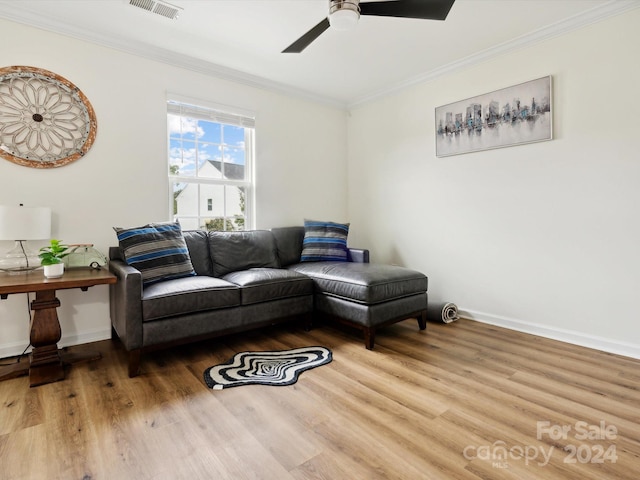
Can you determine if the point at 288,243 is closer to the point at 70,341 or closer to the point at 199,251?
the point at 199,251

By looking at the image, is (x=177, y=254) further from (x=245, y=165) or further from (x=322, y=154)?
(x=322, y=154)

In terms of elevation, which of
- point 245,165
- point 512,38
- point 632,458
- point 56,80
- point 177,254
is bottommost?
point 632,458

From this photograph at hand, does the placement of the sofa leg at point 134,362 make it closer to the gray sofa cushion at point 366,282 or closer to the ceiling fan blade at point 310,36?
the gray sofa cushion at point 366,282

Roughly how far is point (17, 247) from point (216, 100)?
85.5 inches

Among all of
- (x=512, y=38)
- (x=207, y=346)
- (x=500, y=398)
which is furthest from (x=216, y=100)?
(x=500, y=398)

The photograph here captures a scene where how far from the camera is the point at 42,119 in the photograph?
2645mm

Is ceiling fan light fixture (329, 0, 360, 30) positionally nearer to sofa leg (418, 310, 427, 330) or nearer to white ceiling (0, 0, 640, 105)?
white ceiling (0, 0, 640, 105)

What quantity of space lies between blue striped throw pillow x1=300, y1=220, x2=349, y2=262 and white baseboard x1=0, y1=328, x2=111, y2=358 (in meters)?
1.97

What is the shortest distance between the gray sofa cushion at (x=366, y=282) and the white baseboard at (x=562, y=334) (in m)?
0.82

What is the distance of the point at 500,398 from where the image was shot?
1896 millimetres

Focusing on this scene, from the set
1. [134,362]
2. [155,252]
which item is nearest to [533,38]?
[155,252]

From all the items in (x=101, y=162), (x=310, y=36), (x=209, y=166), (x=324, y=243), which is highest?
(x=310, y=36)

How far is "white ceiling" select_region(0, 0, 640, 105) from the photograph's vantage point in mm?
2506

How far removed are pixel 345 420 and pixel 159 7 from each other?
302cm
